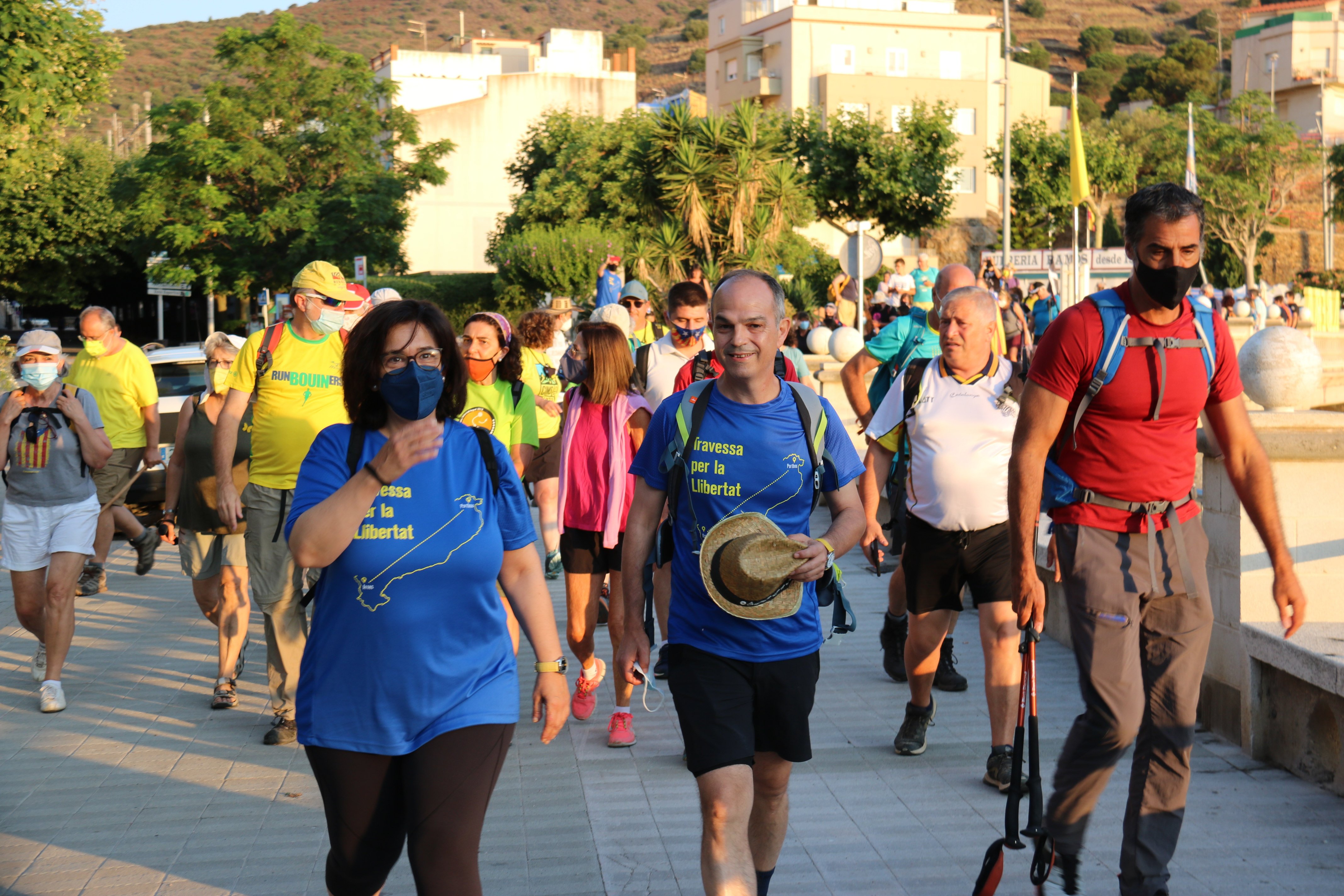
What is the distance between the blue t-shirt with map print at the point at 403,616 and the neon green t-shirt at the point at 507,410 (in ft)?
10.1

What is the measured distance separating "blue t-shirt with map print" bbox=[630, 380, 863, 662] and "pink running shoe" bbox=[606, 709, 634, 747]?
229 centimetres

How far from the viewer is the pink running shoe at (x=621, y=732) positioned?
5945 millimetres

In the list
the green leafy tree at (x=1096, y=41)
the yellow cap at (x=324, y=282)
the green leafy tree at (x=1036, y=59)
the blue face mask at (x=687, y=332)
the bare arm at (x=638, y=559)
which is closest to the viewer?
the bare arm at (x=638, y=559)

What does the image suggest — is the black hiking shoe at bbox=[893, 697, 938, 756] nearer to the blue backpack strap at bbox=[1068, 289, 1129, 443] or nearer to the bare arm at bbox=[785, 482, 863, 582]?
the bare arm at bbox=[785, 482, 863, 582]

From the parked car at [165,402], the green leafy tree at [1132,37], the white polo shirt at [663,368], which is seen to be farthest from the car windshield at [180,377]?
the green leafy tree at [1132,37]

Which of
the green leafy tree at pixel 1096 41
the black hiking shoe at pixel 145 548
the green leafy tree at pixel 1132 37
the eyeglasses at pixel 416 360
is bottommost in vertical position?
the black hiking shoe at pixel 145 548

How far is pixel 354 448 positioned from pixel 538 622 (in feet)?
2.03

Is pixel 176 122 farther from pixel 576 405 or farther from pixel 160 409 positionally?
pixel 576 405

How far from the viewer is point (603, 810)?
511 centimetres

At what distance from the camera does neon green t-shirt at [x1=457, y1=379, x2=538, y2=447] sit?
627 centimetres

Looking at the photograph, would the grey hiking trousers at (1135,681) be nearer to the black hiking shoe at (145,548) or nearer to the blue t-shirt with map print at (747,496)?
the blue t-shirt with map print at (747,496)

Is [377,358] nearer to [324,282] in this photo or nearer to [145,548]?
[324,282]

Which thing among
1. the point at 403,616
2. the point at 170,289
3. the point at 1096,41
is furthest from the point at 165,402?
the point at 1096,41

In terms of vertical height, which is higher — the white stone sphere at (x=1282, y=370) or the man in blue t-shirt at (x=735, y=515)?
the white stone sphere at (x=1282, y=370)
